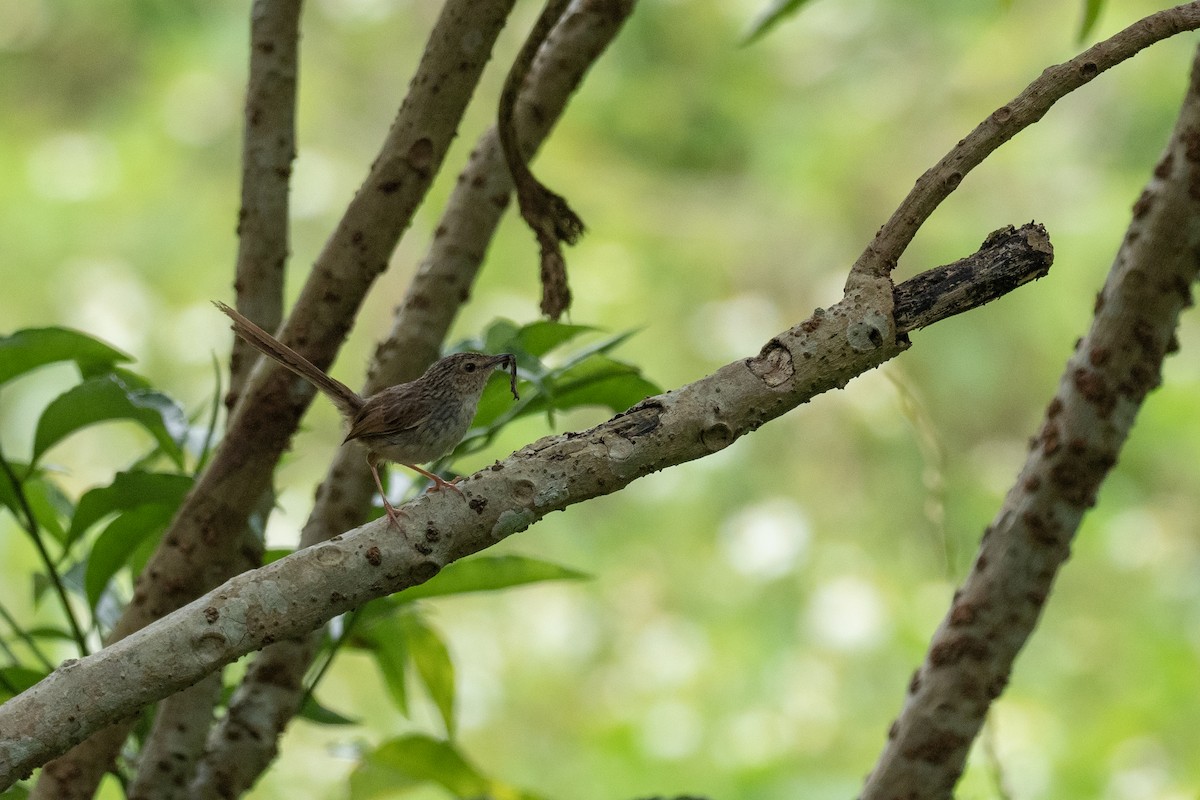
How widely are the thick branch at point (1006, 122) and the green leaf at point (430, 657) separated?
144cm

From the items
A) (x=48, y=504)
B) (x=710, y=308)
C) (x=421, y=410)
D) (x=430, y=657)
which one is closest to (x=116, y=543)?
(x=48, y=504)

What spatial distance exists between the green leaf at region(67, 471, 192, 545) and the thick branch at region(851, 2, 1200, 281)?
47.7 inches

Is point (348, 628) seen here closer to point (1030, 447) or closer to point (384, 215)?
point (384, 215)

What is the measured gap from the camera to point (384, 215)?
1870 millimetres

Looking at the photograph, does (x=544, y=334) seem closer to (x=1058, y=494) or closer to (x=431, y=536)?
(x=431, y=536)

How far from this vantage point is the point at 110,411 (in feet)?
6.75

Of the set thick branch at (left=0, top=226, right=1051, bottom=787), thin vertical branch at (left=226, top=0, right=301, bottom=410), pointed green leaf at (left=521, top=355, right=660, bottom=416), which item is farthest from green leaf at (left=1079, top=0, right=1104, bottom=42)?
thin vertical branch at (left=226, top=0, right=301, bottom=410)

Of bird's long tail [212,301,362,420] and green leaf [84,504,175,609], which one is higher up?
bird's long tail [212,301,362,420]

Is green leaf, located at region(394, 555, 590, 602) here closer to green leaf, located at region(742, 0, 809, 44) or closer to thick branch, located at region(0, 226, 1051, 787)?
thick branch, located at region(0, 226, 1051, 787)

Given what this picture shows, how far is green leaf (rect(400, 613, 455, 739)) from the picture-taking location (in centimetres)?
246

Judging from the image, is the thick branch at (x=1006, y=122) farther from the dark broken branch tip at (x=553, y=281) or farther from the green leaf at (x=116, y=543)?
the green leaf at (x=116, y=543)

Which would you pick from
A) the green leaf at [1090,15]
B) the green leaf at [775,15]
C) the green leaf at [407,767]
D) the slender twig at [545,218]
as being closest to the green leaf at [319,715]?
the green leaf at [407,767]

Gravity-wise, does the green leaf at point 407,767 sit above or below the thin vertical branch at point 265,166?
below

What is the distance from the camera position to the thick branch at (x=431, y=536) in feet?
4.03
